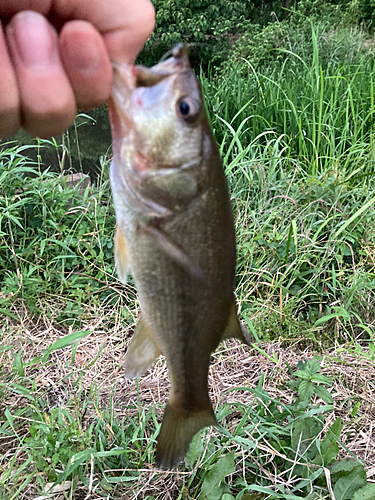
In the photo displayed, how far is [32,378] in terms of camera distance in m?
2.13

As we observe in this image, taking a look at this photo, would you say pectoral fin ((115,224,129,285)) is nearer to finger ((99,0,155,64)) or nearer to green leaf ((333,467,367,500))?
finger ((99,0,155,64))

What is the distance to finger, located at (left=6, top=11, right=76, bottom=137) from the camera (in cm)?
81

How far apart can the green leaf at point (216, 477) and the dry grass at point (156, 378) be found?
0.46 ft

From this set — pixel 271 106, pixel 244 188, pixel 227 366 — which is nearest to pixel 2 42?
pixel 227 366

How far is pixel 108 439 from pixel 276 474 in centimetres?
74

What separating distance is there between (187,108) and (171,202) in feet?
0.70

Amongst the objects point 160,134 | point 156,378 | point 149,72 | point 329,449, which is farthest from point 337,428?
point 149,72

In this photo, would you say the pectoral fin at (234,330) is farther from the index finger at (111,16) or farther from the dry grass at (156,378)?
the dry grass at (156,378)

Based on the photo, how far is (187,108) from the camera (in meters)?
0.90

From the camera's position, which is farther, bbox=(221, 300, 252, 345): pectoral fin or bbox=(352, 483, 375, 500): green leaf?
bbox=(352, 483, 375, 500): green leaf

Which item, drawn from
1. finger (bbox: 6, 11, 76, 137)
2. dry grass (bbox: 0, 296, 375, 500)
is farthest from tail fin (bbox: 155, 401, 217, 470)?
finger (bbox: 6, 11, 76, 137)

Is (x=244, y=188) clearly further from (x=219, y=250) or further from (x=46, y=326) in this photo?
(x=219, y=250)

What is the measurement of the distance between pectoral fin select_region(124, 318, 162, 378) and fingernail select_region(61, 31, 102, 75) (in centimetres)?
60

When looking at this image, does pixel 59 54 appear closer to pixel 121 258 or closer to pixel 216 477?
pixel 121 258
